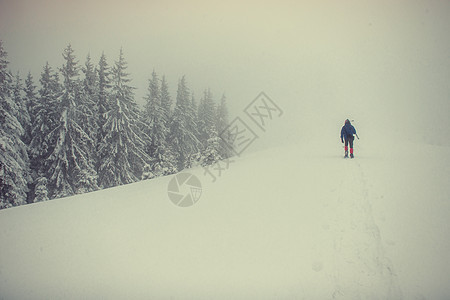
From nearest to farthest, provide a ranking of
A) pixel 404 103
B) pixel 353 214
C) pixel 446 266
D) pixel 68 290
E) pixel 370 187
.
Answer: pixel 446 266 < pixel 68 290 < pixel 353 214 < pixel 370 187 < pixel 404 103

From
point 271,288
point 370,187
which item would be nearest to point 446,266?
point 370,187

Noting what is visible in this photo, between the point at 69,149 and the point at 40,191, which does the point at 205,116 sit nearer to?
the point at 69,149

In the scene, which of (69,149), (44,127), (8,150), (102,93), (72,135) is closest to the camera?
(8,150)

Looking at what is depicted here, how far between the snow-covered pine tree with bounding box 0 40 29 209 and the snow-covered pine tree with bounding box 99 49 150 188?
5.92m

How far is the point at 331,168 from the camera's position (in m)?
10.4

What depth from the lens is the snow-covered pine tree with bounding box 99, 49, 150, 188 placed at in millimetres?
20219

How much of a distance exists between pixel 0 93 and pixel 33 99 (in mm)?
9499

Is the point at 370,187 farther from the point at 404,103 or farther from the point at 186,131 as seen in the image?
the point at 404,103

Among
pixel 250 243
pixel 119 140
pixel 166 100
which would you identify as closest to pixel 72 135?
pixel 119 140

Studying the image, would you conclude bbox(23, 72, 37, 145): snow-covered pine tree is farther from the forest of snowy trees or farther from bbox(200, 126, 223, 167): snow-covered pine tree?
bbox(200, 126, 223, 167): snow-covered pine tree

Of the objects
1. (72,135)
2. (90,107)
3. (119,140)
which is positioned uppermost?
(90,107)

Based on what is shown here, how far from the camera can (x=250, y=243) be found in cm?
572

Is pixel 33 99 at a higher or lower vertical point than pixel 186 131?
higher

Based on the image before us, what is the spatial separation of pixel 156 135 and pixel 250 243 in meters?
22.3
